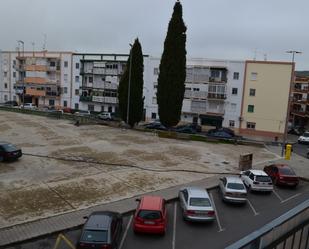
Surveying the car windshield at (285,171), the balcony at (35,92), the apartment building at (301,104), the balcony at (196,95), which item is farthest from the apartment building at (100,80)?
the car windshield at (285,171)

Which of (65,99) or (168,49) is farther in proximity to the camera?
(65,99)

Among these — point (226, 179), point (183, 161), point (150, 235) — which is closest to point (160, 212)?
point (150, 235)

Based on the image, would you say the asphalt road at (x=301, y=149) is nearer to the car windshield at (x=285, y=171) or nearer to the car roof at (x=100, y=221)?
the car windshield at (x=285, y=171)

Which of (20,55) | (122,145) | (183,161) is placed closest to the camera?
(183,161)

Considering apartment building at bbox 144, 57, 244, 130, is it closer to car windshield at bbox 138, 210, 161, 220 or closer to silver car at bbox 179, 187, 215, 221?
silver car at bbox 179, 187, 215, 221

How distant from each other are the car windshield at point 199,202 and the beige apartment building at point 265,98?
37856mm

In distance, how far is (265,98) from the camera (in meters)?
51.3

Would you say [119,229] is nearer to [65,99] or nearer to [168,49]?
[168,49]

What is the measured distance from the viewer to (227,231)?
47.0ft

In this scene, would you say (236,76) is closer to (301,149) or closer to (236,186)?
(301,149)

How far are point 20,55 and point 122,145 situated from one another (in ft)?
181

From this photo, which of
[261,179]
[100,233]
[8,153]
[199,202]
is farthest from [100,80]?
[100,233]

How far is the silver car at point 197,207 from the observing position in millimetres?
14617

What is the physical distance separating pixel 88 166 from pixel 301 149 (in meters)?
29.0
